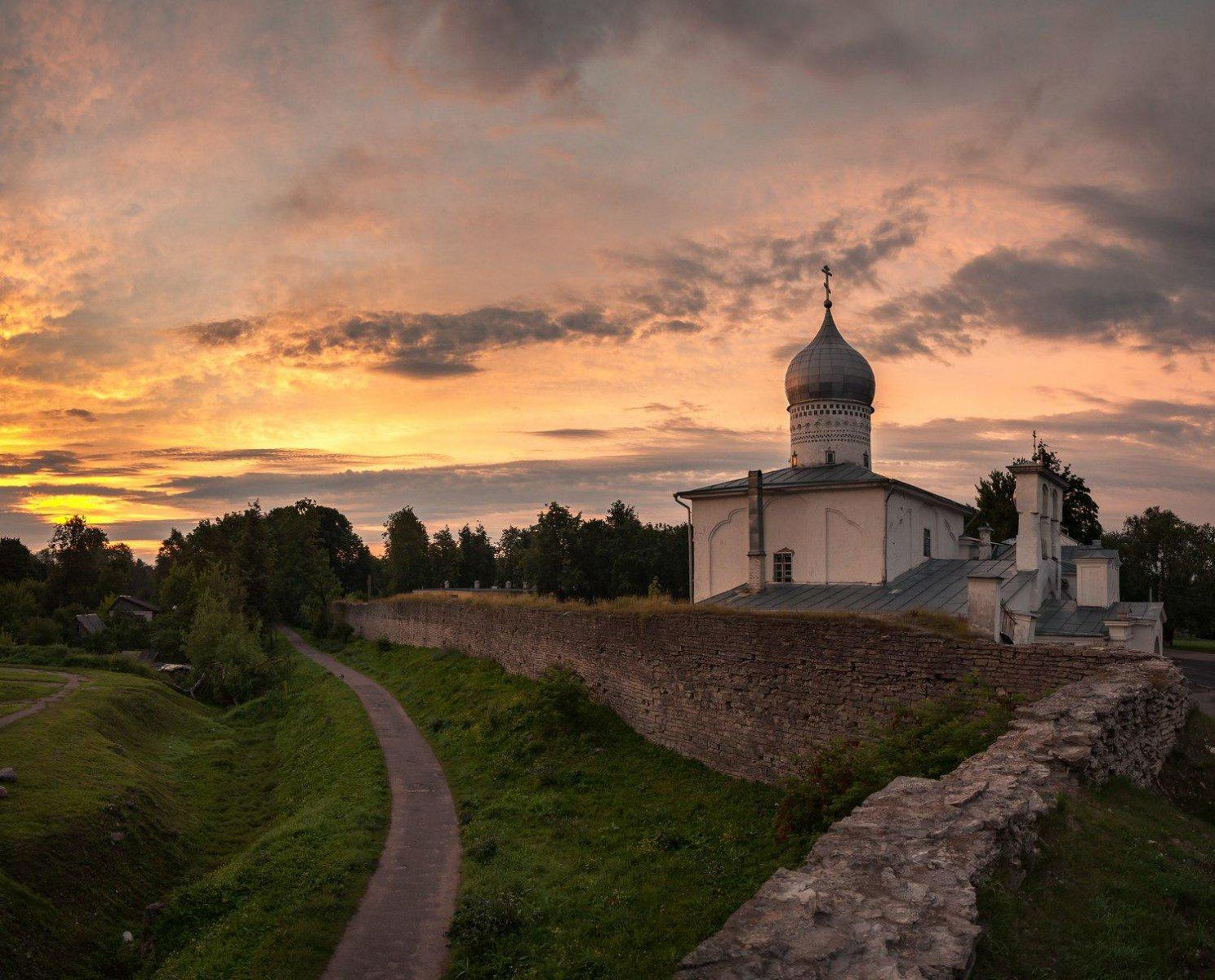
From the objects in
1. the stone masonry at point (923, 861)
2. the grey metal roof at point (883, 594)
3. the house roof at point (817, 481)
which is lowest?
the stone masonry at point (923, 861)

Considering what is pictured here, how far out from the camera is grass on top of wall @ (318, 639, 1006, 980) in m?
8.89

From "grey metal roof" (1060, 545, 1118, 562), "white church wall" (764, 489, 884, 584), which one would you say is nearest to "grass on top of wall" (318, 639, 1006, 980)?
"white church wall" (764, 489, 884, 584)

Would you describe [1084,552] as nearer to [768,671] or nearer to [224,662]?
[768,671]

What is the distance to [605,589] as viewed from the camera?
50406 millimetres

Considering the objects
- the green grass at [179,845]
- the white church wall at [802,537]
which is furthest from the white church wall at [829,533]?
the green grass at [179,845]

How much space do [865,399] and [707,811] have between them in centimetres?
2120

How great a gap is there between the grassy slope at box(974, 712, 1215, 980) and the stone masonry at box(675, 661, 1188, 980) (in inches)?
8.9

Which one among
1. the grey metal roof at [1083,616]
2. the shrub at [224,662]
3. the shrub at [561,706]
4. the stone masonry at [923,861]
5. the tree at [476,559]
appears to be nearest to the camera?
the stone masonry at [923,861]

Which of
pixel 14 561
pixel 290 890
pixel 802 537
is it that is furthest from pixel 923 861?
pixel 14 561

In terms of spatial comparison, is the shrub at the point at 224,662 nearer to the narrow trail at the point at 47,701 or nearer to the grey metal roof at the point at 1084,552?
the narrow trail at the point at 47,701

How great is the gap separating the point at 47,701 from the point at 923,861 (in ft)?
90.4

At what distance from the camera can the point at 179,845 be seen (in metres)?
15.9

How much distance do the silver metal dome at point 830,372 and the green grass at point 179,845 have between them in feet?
61.9

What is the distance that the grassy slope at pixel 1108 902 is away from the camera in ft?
16.8
